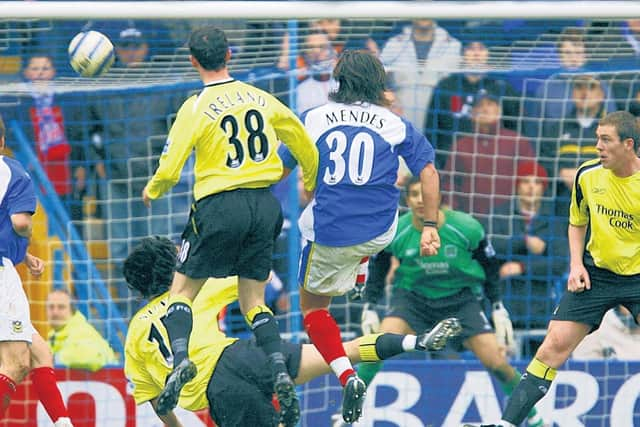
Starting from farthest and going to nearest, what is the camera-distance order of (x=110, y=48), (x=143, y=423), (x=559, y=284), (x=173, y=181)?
1. (x=559, y=284)
2. (x=143, y=423)
3. (x=110, y=48)
4. (x=173, y=181)

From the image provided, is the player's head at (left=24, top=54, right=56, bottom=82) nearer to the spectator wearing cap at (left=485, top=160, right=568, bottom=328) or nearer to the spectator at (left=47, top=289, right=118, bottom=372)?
the spectator at (left=47, top=289, right=118, bottom=372)

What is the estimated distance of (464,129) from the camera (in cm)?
1148

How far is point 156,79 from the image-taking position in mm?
10891

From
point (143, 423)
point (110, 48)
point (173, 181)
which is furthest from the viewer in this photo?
point (143, 423)

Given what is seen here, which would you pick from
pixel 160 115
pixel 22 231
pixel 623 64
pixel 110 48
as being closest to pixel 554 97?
pixel 623 64

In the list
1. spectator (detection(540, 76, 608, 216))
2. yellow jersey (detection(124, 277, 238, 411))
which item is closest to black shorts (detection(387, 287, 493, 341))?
spectator (detection(540, 76, 608, 216))

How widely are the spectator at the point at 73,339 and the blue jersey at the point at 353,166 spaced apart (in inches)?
99.9

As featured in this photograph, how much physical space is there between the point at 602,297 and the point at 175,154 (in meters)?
2.58

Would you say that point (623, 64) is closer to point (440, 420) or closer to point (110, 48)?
point (440, 420)

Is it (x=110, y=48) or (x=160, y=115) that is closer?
(x=110, y=48)

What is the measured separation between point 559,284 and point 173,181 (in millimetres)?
4104

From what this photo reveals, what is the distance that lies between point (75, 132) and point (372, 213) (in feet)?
12.2

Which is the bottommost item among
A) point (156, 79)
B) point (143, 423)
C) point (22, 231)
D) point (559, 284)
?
point (143, 423)

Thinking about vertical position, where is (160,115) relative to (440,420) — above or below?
above
